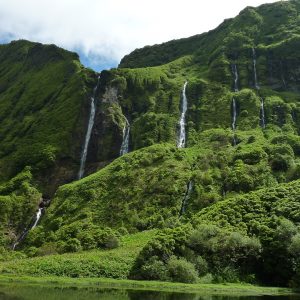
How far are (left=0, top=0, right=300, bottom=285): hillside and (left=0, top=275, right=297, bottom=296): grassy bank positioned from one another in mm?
5871

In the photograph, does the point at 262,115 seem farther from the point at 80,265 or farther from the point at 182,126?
the point at 80,265

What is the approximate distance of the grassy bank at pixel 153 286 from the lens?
6956 cm

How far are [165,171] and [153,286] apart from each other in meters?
62.3

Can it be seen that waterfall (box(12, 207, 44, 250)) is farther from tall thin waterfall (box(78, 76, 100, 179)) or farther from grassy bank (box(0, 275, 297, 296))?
grassy bank (box(0, 275, 297, 296))

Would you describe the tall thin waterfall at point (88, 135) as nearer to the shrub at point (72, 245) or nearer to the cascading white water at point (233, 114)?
the shrub at point (72, 245)

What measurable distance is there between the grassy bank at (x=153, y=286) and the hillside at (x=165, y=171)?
5.87m

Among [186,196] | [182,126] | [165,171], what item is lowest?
[186,196]

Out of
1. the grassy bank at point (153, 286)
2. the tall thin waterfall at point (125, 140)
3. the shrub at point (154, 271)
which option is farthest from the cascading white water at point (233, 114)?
the grassy bank at point (153, 286)

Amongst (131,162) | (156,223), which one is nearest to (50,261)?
(156,223)

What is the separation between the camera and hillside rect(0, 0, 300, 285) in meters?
86.9

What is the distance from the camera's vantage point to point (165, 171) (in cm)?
13262

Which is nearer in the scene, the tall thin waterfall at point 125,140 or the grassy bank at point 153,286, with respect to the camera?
the grassy bank at point 153,286

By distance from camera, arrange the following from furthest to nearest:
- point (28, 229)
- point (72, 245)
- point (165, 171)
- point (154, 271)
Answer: point (165, 171)
point (28, 229)
point (72, 245)
point (154, 271)

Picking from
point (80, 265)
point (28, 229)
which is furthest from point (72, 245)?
point (28, 229)
